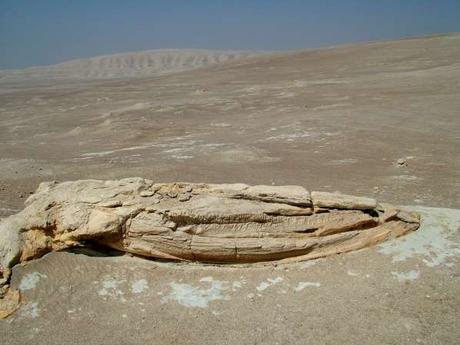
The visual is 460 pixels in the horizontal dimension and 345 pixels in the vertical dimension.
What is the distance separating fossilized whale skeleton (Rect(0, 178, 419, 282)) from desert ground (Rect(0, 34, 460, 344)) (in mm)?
187

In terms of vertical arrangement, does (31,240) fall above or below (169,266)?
above

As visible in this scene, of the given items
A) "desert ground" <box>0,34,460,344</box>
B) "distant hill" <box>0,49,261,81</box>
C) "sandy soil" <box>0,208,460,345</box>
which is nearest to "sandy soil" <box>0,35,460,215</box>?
"desert ground" <box>0,34,460,344</box>

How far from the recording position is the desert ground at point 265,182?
14.3ft

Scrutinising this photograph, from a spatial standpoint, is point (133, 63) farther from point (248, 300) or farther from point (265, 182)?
point (248, 300)

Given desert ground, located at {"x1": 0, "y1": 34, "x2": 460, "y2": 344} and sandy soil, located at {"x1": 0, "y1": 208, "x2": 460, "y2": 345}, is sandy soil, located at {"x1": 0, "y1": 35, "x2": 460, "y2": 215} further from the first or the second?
sandy soil, located at {"x1": 0, "y1": 208, "x2": 460, "y2": 345}

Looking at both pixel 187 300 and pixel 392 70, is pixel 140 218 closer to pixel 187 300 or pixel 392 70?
pixel 187 300

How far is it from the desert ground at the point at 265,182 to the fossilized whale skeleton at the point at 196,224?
7.4 inches

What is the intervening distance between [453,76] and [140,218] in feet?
67.0

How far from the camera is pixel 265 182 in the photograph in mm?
9594

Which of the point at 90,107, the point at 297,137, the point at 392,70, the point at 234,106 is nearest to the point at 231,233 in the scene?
the point at 297,137

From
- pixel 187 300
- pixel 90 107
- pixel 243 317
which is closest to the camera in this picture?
pixel 243 317

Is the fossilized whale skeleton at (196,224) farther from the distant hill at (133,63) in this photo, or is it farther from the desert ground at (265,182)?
the distant hill at (133,63)

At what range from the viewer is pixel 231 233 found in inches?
213

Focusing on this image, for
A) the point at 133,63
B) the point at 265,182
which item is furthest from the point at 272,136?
the point at 133,63
